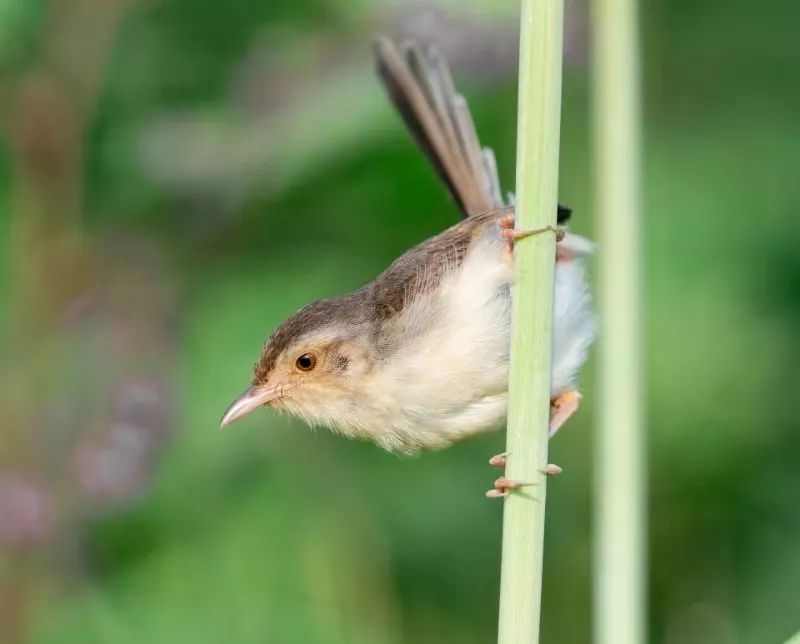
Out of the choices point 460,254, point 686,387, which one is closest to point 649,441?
point 686,387

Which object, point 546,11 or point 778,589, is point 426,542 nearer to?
point 778,589

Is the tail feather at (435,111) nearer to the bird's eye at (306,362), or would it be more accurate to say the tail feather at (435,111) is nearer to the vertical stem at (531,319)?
the bird's eye at (306,362)

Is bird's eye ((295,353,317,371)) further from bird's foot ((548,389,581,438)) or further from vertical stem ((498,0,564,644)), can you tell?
vertical stem ((498,0,564,644))

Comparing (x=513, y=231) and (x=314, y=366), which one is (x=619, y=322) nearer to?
(x=513, y=231)

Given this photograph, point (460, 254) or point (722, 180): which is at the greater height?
point (722, 180)

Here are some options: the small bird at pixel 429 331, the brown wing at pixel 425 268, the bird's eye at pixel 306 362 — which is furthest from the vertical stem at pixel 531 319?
the bird's eye at pixel 306 362

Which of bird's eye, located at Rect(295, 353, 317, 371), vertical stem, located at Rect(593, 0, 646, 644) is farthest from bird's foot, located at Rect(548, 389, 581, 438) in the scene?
vertical stem, located at Rect(593, 0, 646, 644)
